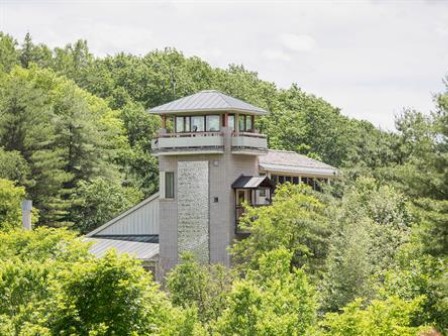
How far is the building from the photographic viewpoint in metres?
63.2

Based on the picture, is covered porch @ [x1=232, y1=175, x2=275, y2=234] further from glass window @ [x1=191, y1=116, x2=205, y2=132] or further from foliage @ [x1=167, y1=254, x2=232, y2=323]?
foliage @ [x1=167, y1=254, x2=232, y2=323]

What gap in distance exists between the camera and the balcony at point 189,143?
63125 millimetres

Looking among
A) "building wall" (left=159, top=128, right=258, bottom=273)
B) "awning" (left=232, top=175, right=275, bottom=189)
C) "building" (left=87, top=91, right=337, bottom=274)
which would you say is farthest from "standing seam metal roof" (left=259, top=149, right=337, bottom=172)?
"building wall" (left=159, top=128, right=258, bottom=273)

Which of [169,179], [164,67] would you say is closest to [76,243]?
[169,179]

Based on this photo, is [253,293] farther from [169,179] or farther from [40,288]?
[169,179]

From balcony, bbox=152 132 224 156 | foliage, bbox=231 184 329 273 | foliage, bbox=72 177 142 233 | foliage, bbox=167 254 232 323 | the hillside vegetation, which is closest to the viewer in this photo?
the hillside vegetation

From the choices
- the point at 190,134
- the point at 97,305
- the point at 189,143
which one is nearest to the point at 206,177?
the point at 189,143

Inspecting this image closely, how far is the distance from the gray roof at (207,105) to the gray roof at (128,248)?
6.81m

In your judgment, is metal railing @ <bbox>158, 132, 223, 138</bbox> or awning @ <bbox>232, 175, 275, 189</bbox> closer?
awning @ <bbox>232, 175, 275, 189</bbox>

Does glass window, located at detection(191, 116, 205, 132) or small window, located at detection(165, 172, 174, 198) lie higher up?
glass window, located at detection(191, 116, 205, 132)

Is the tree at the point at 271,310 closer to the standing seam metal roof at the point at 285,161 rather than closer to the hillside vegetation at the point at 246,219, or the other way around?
the hillside vegetation at the point at 246,219

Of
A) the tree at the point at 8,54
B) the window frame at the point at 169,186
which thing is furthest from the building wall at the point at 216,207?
the tree at the point at 8,54

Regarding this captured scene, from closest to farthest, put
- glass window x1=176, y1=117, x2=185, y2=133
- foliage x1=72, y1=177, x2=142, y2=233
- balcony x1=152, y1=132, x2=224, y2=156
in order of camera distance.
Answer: balcony x1=152, y1=132, x2=224, y2=156
glass window x1=176, y1=117, x2=185, y2=133
foliage x1=72, y1=177, x2=142, y2=233

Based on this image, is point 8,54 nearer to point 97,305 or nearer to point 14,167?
point 14,167
